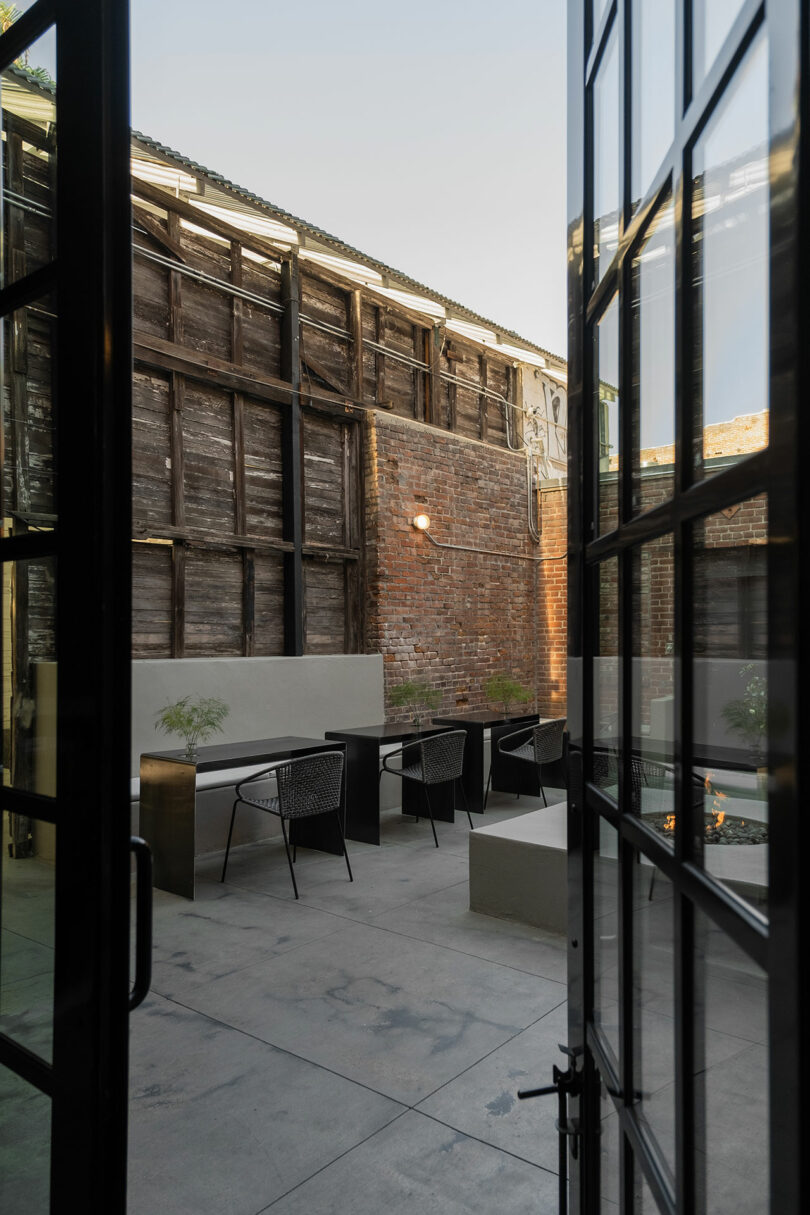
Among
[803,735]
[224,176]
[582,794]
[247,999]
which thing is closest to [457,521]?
[224,176]

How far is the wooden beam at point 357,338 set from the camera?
730 cm

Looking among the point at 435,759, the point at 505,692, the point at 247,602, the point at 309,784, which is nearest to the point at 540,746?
the point at 505,692

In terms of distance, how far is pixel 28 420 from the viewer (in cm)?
120

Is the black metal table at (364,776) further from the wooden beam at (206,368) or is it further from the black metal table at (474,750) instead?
the wooden beam at (206,368)

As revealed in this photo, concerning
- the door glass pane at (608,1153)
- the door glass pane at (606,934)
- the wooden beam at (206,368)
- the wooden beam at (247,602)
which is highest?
the wooden beam at (206,368)

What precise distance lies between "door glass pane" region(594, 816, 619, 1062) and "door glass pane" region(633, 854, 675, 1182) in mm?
112

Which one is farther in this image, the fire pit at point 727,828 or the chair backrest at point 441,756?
the chair backrest at point 441,756

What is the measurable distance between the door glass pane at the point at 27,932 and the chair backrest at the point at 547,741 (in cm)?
530

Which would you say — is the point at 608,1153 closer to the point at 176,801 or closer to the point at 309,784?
the point at 309,784

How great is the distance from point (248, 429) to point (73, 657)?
19.3 ft

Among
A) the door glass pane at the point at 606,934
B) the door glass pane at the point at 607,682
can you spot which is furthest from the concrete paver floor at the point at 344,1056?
the door glass pane at the point at 607,682

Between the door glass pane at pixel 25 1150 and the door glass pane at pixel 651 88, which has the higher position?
the door glass pane at pixel 651 88

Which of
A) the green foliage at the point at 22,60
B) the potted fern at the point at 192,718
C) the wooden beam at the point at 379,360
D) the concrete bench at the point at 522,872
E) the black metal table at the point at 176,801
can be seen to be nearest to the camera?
the green foliage at the point at 22,60

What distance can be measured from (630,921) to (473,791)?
5545mm
